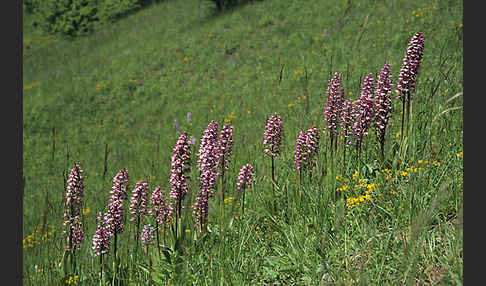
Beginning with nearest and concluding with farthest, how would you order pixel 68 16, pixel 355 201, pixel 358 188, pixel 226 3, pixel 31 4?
1. pixel 355 201
2. pixel 358 188
3. pixel 226 3
4. pixel 68 16
5. pixel 31 4

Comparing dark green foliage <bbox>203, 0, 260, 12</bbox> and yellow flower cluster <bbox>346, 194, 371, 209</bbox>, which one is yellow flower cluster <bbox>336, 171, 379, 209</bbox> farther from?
dark green foliage <bbox>203, 0, 260, 12</bbox>

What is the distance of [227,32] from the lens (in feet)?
60.3

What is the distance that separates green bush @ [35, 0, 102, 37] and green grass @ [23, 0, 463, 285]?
1.89m

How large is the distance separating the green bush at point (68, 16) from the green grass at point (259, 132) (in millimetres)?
1887

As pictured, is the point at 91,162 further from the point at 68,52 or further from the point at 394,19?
the point at 68,52

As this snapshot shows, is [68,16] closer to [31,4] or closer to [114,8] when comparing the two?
[114,8]

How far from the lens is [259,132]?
762 cm

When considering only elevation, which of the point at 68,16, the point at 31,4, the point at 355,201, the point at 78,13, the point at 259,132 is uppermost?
the point at 31,4

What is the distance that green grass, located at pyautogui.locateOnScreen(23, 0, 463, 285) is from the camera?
8.16 feet

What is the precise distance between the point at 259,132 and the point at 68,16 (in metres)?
30.6

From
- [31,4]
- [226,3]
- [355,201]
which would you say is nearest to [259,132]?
[355,201]

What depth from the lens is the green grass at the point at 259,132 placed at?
249cm

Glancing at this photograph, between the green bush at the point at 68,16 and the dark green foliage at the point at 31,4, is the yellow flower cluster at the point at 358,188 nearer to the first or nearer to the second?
the green bush at the point at 68,16

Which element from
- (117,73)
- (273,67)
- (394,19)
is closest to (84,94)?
(117,73)
